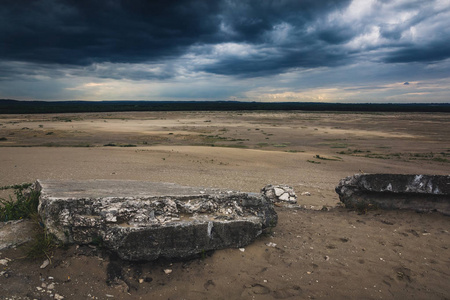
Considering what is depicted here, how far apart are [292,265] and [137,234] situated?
8.46 feet

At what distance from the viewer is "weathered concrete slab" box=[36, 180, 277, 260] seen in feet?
13.8

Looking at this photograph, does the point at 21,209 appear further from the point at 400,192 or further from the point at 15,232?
the point at 400,192

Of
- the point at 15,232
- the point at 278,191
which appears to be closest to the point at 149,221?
the point at 15,232

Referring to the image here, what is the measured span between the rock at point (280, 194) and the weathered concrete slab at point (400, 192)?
1588mm

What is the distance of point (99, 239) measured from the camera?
4.28 meters

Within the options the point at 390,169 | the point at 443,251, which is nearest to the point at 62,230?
the point at 443,251

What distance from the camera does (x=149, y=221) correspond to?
14.7ft

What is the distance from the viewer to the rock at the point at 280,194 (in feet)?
27.0

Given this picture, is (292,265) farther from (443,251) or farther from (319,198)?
(319,198)

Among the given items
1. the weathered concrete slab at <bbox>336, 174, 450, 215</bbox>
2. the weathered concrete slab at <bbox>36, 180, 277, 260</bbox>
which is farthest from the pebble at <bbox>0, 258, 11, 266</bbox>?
the weathered concrete slab at <bbox>336, 174, 450, 215</bbox>

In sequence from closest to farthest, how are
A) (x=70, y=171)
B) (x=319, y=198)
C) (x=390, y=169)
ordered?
(x=319, y=198)
(x=70, y=171)
(x=390, y=169)

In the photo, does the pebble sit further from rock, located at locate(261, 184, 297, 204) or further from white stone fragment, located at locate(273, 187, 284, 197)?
white stone fragment, located at locate(273, 187, 284, 197)

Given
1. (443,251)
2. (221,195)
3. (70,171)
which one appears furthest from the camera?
(70,171)

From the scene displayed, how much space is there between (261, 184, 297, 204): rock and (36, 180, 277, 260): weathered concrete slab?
3058 mm
